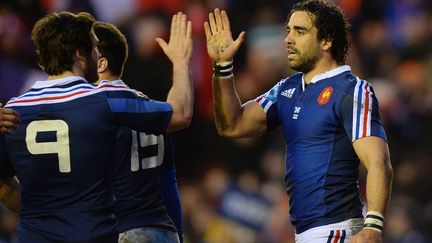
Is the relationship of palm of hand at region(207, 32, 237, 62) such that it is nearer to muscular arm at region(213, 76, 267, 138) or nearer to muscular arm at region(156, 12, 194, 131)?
muscular arm at region(213, 76, 267, 138)

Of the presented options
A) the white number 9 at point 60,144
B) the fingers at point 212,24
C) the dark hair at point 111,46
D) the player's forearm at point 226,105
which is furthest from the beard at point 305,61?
the white number 9 at point 60,144

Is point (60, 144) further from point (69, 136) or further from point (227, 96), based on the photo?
point (227, 96)

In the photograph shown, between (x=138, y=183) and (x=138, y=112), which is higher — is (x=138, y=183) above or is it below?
below

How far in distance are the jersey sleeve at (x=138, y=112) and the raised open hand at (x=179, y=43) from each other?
1.11ft

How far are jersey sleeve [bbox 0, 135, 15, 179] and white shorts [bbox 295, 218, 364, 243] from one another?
1.67m

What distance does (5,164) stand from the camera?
212 inches

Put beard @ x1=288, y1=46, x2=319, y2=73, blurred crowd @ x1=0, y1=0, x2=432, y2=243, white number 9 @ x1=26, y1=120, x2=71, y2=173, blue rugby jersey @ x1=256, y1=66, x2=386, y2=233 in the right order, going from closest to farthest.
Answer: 1. white number 9 @ x1=26, y1=120, x2=71, y2=173
2. blue rugby jersey @ x1=256, y1=66, x2=386, y2=233
3. beard @ x1=288, y1=46, x2=319, y2=73
4. blurred crowd @ x1=0, y1=0, x2=432, y2=243

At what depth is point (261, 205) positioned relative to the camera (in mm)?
11414

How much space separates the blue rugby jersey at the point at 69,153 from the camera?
516cm

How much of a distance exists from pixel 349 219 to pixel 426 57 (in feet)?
23.0

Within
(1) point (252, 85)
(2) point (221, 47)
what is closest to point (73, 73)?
(2) point (221, 47)

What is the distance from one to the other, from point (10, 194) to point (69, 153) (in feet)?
2.66

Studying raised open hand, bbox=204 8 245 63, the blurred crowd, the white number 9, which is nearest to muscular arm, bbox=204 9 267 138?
raised open hand, bbox=204 8 245 63

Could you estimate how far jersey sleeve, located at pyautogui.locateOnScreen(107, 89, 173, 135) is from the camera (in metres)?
5.20
